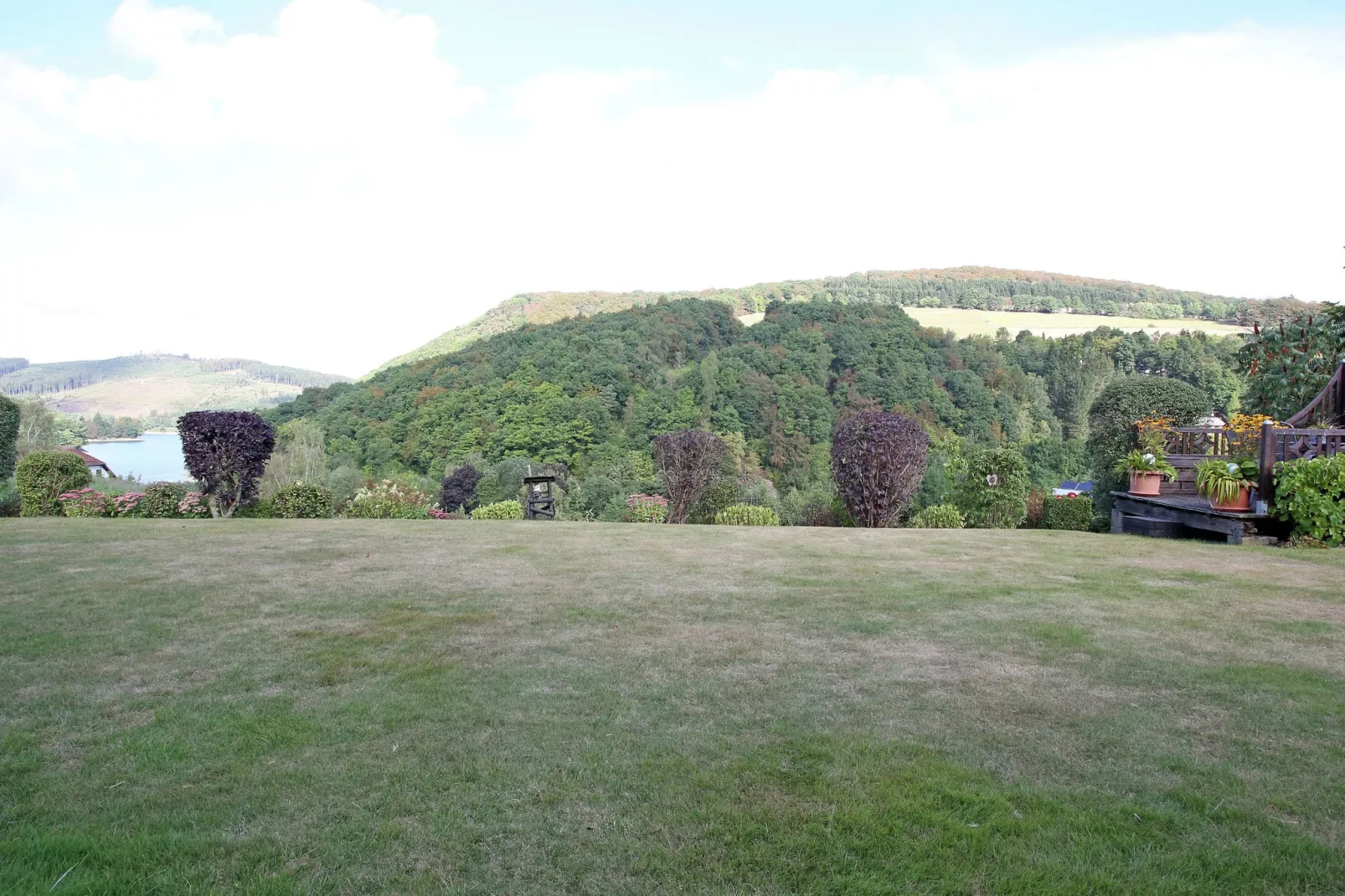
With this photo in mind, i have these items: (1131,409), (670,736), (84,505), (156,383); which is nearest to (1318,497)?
(670,736)

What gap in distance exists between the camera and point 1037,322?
5922 cm

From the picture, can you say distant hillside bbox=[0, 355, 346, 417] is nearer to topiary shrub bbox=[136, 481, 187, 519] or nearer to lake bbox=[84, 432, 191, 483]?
lake bbox=[84, 432, 191, 483]

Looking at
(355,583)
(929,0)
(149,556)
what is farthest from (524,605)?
(929,0)

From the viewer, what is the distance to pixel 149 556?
24.5 ft

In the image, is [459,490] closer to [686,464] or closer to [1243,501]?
[686,464]

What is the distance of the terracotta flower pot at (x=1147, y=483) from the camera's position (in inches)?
419

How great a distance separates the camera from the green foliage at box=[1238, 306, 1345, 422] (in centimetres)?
1313

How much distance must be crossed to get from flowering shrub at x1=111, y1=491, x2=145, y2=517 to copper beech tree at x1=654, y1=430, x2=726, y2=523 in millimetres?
7980

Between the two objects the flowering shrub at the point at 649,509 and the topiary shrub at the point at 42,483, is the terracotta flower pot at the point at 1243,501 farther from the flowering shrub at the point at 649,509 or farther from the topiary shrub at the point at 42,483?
the topiary shrub at the point at 42,483

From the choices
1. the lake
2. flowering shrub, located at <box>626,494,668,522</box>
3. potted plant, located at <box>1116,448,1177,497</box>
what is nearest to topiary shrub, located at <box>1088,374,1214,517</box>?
potted plant, located at <box>1116,448,1177,497</box>

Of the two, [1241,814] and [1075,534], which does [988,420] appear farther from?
[1241,814]

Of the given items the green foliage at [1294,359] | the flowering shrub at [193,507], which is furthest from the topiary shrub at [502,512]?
the green foliage at [1294,359]

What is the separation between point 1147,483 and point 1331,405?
130 inches

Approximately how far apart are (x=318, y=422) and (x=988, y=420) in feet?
125
